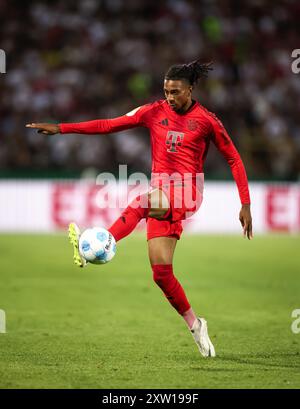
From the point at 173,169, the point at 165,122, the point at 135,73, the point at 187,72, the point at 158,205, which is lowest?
the point at 158,205

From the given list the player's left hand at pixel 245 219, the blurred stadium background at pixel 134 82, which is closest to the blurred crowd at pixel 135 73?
the blurred stadium background at pixel 134 82

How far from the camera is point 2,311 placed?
9.50 m

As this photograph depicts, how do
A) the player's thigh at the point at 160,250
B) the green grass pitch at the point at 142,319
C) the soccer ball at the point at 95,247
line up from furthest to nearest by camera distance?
the player's thigh at the point at 160,250
the soccer ball at the point at 95,247
the green grass pitch at the point at 142,319

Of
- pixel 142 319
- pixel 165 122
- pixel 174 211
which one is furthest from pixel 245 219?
pixel 142 319

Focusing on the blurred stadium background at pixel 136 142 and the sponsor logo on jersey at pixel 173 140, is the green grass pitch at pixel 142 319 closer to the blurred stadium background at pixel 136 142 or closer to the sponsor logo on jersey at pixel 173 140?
the blurred stadium background at pixel 136 142

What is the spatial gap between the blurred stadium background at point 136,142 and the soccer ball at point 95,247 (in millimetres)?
3357

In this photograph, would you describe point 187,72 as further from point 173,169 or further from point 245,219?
point 245,219

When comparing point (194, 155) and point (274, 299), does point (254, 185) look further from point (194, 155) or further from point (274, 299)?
point (194, 155)

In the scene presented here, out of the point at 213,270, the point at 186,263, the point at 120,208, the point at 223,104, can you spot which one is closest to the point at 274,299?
the point at 213,270

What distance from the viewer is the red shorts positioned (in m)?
7.09

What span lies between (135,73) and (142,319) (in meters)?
11.2

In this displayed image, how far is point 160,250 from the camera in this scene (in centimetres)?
702

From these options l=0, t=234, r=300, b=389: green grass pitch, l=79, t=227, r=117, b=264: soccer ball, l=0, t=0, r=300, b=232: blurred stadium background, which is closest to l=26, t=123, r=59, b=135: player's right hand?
l=79, t=227, r=117, b=264: soccer ball

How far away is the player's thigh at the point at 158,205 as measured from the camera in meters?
7.08
